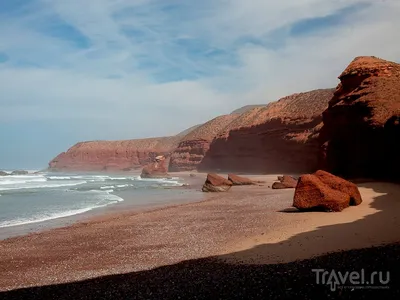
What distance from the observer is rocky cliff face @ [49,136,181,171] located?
14838 cm

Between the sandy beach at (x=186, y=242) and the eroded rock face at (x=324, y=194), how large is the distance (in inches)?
17.8

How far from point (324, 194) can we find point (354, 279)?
10067mm

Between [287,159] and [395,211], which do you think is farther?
[287,159]

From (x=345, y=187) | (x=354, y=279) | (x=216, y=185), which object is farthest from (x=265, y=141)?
(x=354, y=279)

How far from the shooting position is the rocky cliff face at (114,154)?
487ft

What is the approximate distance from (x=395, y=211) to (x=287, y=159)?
5171 cm

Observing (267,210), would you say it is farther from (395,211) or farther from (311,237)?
(311,237)

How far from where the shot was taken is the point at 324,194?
15.5m

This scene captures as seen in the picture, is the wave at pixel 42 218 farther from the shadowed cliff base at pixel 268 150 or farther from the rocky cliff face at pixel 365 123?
the shadowed cliff base at pixel 268 150

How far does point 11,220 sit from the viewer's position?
19797 mm

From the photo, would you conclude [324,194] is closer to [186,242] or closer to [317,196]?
[317,196]

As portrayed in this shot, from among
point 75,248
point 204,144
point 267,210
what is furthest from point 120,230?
point 204,144

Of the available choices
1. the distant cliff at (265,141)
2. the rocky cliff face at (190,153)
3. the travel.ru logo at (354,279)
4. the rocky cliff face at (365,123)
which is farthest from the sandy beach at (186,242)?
the rocky cliff face at (190,153)

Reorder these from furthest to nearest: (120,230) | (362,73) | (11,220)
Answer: (362,73), (11,220), (120,230)
